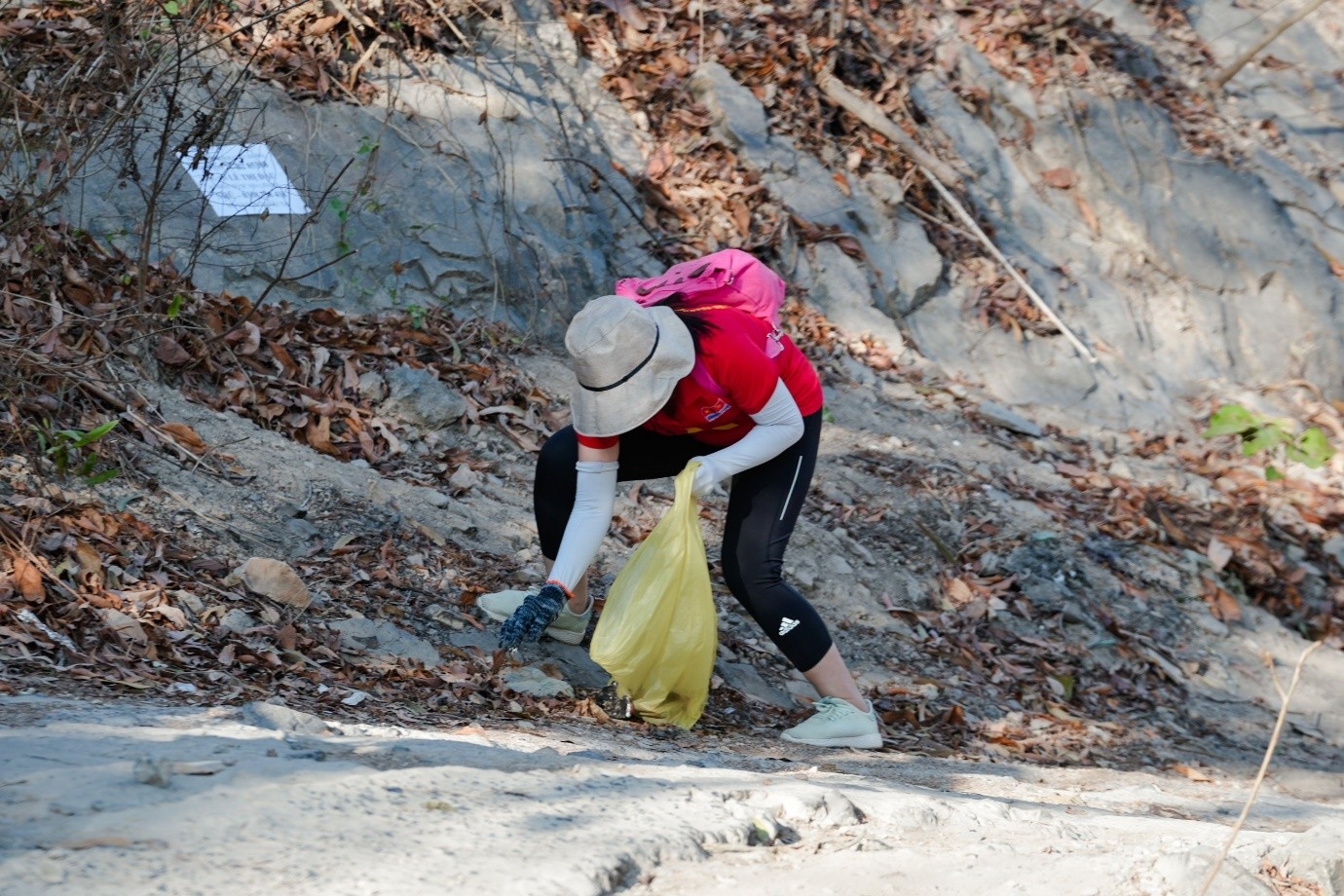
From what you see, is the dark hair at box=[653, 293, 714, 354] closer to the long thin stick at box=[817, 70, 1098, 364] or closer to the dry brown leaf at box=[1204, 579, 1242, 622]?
the dry brown leaf at box=[1204, 579, 1242, 622]

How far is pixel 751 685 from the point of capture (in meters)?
5.19

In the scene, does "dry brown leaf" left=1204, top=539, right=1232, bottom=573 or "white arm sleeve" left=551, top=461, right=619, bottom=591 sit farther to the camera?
"dry brown leaf" left=1204, top=539, right=1232, bottom=573

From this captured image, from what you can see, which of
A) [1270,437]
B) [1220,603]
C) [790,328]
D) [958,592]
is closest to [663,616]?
[958,592]

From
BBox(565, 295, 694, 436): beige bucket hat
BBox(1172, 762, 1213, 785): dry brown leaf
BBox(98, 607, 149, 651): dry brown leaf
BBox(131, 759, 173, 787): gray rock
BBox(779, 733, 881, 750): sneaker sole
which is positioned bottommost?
BBox(1172, 762, 1213, 785): dry brown leaf

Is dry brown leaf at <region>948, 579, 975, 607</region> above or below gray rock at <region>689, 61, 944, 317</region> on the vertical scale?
below

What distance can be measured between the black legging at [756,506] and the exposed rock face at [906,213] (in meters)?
1.69

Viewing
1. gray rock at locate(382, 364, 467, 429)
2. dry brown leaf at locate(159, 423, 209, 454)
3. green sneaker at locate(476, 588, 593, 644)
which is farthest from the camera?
gray rock at locate(382, 364, 467, 429)

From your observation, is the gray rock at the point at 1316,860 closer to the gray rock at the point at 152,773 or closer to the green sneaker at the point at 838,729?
the green sneaker at the point at 838,729

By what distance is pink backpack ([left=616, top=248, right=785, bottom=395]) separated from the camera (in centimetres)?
420

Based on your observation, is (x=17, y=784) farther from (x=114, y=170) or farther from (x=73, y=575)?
(x=114, y=170)

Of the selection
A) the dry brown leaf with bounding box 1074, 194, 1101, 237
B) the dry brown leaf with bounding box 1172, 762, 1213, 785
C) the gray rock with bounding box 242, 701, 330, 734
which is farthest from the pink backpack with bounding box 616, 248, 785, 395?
the dry brown leaf with bounding box 1074, 194, 1101, 237

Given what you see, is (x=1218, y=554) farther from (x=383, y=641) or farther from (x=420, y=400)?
(x=383, y=641)

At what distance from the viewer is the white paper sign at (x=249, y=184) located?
6.28 metres

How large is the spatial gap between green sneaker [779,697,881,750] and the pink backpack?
4.28 ft
